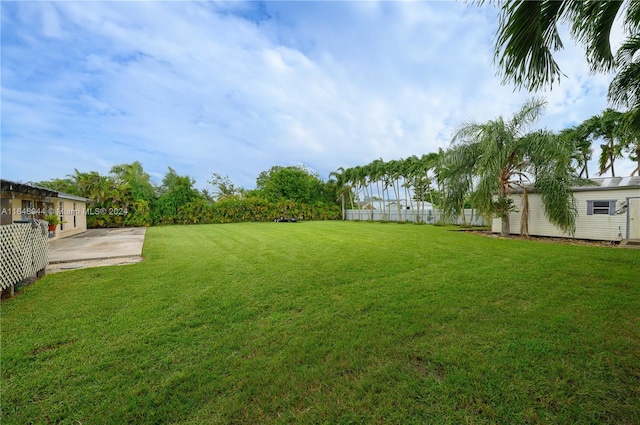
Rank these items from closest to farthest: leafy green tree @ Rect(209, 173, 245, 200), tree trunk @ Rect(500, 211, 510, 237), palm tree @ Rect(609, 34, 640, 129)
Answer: palm tree @ Rect(609, 34, 640, 129) < tree trunk @ Rect(500, 211, 510, 237) < leafy green tree @ Rect(209, 173, 245, 200)

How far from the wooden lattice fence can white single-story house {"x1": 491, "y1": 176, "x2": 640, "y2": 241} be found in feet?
50.9

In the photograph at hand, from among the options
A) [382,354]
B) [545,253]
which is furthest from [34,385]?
[545,253]

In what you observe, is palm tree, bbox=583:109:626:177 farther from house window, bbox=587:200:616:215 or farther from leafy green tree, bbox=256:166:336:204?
leafy green tree, bbox=256:166:336:204

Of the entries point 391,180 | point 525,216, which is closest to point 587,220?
point 525,216

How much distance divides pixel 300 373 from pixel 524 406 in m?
1.55

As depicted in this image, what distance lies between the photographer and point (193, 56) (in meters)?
10.4

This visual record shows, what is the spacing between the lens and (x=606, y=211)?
970 cm

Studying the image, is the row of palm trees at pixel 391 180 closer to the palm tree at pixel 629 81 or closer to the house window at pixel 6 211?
the palm tree at pixel 629 81

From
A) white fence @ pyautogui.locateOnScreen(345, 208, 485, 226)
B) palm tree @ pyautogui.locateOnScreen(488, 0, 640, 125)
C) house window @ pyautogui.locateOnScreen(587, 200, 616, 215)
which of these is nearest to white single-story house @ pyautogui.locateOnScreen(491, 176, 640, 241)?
house window @ pyautogui.locateOnScreen(587, 200, 616, 215)

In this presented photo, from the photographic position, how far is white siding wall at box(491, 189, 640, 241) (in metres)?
9.33

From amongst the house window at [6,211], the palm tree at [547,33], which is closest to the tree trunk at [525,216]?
the palm tree at [547,33]

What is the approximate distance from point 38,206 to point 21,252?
32.7 ft

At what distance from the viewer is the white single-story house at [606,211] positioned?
9.12 metres

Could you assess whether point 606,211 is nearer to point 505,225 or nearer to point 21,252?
point 505,225
